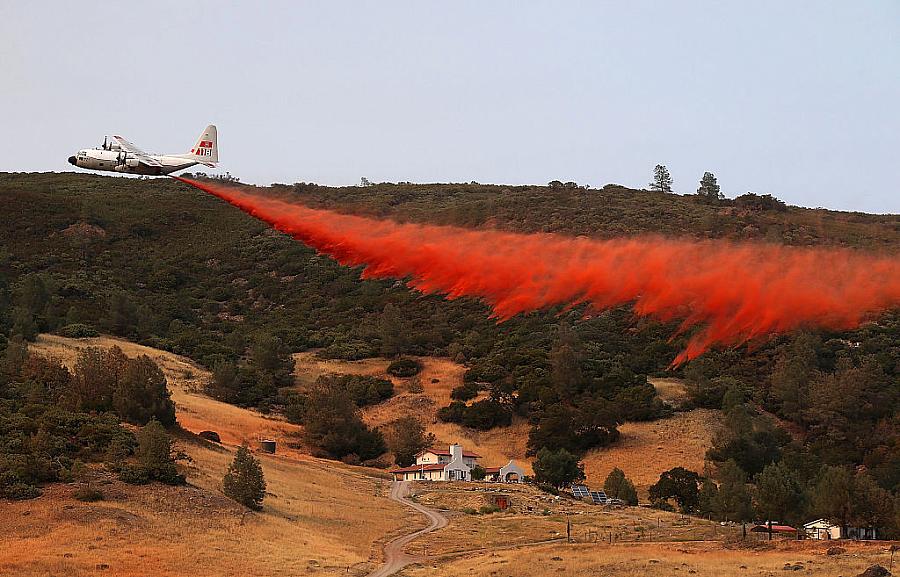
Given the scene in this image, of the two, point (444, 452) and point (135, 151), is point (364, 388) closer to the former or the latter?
point (444, 452)

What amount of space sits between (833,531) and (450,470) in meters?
28.4

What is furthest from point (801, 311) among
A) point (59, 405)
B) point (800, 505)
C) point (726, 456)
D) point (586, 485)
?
point (59, 405)

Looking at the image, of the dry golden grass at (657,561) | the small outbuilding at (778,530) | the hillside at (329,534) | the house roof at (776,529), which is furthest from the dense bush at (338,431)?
the dry golden grass at (657,561)

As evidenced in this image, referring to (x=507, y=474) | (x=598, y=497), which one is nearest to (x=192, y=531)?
(x=598, y=497)

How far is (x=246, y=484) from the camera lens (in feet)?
192

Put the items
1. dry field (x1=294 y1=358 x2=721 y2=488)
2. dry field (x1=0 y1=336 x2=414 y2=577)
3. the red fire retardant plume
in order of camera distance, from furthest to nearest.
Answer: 1. dry field (x1=294 y1=358 x2=721 y2=488)
2. the red fire retardant plume
3. dry field (x1=0 y1=336 x2=414 y2=577)

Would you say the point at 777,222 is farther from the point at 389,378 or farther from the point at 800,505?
the point at 800,505

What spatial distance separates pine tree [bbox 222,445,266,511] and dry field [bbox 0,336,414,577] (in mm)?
809

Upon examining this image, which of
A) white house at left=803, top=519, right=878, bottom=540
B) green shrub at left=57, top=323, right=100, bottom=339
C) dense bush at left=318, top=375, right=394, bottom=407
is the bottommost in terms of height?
white house at left=803, top=519, right=878, bottom=540

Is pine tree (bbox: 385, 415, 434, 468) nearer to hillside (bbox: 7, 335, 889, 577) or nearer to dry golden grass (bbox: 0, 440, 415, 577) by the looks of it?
hillside (bbox: 7, 335, 889, 577)

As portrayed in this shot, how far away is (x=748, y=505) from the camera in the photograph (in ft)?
204

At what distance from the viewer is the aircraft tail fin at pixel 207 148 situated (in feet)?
226

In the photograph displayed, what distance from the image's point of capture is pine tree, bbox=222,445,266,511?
191ft

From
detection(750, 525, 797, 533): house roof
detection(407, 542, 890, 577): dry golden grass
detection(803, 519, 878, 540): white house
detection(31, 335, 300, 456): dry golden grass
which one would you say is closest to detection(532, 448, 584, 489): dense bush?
detection(750, 525, 797, 533): house roof
